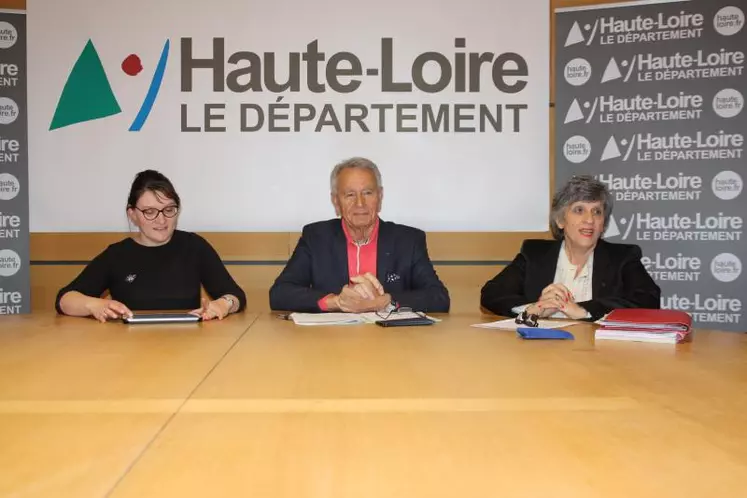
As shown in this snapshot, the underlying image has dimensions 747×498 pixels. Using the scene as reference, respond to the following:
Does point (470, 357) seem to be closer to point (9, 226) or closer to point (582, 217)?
point (582, 217)

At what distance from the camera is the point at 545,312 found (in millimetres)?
2705

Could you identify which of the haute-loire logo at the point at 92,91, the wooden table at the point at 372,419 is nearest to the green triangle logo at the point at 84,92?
the haute-loire logo at the point at 92,91

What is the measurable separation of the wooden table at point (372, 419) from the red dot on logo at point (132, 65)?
252 centimetres

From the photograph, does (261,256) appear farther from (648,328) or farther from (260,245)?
(648,328)

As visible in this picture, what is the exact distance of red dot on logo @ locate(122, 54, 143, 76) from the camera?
4.14 m

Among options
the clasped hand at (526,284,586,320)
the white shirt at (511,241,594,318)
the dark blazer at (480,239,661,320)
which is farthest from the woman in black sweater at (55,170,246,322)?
the white shirt at (511,241,594,318)

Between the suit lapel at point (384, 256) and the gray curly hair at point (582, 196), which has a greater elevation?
the gray curly hair at point (582, 196)

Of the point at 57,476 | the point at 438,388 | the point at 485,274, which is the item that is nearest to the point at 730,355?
the point at 438,388

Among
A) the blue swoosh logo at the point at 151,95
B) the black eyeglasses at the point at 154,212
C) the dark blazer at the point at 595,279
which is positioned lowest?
the dark blazer at the point at 595,279

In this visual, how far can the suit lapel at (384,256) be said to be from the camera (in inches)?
128

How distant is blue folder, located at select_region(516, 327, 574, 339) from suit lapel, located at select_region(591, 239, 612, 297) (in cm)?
92

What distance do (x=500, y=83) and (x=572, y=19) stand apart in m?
0.55

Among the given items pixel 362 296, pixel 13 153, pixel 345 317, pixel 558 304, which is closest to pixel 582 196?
pixel 558 304

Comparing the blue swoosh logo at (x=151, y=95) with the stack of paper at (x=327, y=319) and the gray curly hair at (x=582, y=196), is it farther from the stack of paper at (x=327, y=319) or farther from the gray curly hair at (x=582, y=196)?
the gray curly hair at (x=582, y=196)
